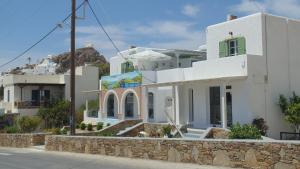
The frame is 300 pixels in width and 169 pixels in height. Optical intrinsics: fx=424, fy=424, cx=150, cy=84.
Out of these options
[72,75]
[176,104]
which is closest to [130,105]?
[176,104]

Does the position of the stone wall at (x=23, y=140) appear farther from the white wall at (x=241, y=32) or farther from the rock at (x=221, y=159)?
the rock at (x=221, y=159)

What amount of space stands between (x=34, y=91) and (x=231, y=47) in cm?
2994

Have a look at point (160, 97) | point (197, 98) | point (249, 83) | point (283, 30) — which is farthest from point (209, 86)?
point (160, 97)

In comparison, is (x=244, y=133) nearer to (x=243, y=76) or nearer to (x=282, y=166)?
(x=243, y=76)

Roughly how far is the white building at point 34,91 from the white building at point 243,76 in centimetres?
2494

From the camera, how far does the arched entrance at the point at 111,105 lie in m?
37.1

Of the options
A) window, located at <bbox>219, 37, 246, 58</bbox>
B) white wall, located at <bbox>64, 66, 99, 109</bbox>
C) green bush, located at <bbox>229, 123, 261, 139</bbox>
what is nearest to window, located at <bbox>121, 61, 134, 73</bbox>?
window, located at <bbox>219, 37, 246, 58</bbox>

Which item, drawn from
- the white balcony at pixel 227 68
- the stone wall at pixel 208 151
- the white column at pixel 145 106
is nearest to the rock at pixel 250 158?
the stone wall at pixel 208 151

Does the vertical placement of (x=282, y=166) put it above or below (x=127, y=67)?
below

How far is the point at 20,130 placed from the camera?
36.5 meters

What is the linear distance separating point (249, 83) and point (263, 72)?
1217mm

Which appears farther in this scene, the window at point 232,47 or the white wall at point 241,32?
the window at point 232,47

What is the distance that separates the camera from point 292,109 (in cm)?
2233

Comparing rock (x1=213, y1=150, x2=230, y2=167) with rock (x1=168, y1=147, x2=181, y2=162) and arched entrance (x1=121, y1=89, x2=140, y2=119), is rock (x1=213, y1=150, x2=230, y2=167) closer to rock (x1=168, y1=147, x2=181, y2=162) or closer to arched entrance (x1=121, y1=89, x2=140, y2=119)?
rock (x1=168, y1=147, x2=181, y2=162)
